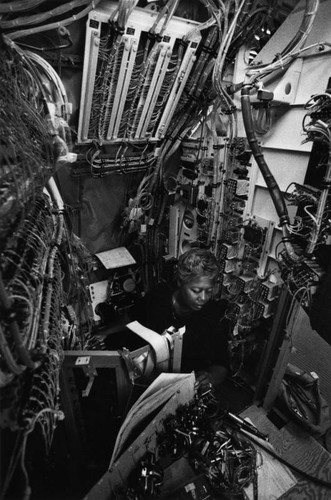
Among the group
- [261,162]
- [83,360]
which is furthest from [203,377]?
[261,162]

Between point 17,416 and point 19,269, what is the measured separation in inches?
22.5

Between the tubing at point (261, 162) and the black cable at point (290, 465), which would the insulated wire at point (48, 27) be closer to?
the tubing at point (261, 162)

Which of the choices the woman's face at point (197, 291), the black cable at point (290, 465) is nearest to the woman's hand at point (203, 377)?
the black cable at point (290, 465)

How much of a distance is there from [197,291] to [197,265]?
34 cm

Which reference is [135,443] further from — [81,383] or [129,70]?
[129,70]

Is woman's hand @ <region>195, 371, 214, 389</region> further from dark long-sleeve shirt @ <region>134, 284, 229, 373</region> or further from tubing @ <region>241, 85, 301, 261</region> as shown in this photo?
tubing @ <region>241, 85, 301, 261</region>

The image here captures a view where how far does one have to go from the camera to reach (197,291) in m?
2.78

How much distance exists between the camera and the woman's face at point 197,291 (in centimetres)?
275

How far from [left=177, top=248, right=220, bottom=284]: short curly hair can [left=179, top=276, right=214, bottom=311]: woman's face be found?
0.11 meters

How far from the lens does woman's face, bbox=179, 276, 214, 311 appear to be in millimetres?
2754

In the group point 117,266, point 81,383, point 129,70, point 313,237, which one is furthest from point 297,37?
point 81,383

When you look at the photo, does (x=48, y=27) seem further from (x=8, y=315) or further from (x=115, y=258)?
(x=115, y=258)

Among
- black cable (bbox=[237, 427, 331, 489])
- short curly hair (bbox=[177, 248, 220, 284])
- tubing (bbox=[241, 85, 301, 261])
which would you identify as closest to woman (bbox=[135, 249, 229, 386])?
short curly hair (bbox=[177, 248, 220, 284])

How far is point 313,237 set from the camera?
7.16ft
